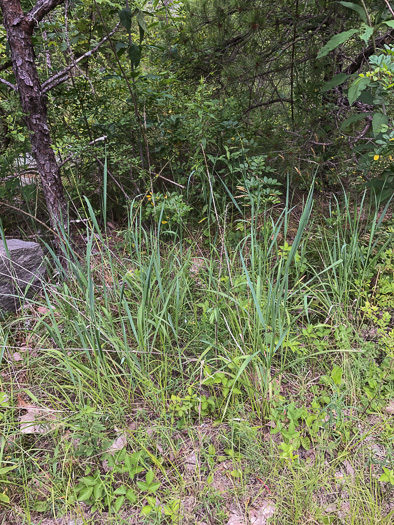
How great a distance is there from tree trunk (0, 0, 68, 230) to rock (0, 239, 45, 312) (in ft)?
0.96

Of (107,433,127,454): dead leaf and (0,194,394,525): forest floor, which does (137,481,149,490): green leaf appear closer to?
(0,194,394,525): forest floor

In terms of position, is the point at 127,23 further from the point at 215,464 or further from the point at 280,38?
the point at 215,464

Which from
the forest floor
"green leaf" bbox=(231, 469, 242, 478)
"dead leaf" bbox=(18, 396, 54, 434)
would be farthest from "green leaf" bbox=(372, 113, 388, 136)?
"dead leaf" bbox=(18, 396, 54, 434)

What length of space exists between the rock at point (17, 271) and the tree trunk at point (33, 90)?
0.29 m

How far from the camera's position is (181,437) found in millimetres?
1474

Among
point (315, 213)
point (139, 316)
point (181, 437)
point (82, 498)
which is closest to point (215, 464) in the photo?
point (181, 437)

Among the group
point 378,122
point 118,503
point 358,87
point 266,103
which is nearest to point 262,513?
point 118,503

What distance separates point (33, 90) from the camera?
2059 mm

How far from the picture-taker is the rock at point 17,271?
2135mm

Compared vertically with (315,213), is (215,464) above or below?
below

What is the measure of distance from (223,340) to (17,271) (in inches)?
57.5

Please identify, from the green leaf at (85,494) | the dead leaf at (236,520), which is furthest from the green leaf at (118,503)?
the dead leaf at (236,520)

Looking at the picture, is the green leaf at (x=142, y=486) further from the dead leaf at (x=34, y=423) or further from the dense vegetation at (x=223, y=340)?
the dead leaf at (x=34, y=423)

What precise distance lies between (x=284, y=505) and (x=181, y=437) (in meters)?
0.47
